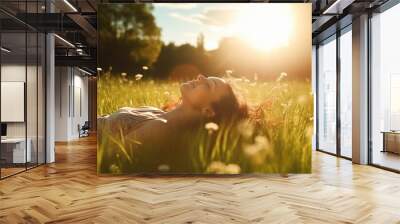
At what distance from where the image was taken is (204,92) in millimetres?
6434

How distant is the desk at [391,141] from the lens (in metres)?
7.38

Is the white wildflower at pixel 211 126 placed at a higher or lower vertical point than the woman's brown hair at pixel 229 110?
lower

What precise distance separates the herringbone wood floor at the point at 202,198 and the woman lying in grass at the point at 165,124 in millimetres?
378

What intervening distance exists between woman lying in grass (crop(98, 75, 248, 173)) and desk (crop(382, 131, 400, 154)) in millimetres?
3165

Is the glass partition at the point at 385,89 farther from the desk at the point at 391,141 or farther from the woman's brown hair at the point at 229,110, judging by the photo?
the woman's brown hair at the point at 229,110

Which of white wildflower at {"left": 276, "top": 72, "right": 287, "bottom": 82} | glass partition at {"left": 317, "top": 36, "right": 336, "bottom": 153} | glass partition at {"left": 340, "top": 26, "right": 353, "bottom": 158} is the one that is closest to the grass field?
white wildflower at {"left": 276, "top": 72, "right": 287, "bottom": 82}

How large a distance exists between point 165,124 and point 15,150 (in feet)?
9.47

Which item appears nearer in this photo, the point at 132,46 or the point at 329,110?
the point at 132,46

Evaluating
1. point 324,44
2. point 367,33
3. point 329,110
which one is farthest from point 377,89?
point 324,44

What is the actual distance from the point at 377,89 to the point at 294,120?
2595mm

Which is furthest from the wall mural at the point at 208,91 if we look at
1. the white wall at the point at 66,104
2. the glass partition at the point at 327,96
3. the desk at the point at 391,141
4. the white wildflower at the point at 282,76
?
the white wall at the point at 66,104

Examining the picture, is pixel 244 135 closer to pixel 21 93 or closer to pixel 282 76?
pixel 282 76

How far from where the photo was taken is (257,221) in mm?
3846

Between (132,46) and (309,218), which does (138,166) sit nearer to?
(132,46)
